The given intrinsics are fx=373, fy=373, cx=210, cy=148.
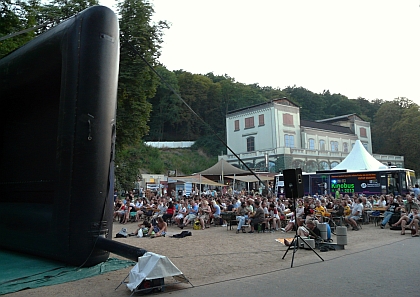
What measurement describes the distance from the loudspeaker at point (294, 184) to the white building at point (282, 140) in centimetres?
3660

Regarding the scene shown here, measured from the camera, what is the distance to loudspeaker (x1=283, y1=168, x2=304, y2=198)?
7742mm

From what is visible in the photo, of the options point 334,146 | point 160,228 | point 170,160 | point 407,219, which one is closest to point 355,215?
point 407,219

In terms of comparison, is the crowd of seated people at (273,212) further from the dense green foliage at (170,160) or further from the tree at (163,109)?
the tree at (163,109)

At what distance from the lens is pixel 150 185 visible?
3284cm

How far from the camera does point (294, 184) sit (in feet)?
25.6

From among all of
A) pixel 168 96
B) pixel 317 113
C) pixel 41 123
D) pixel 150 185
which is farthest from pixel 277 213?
pixel 317 113

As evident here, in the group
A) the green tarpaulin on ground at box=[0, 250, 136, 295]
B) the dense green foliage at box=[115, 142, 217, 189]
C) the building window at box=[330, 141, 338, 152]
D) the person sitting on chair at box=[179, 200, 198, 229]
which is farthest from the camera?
the building window at box=[330, 141, 338, 152]

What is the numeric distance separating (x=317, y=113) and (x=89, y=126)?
74.7 m

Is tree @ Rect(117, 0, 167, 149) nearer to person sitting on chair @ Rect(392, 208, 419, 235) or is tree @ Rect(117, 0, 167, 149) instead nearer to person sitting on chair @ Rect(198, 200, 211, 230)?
person sitting on chair @ Rect(198, 200, 211, 230)

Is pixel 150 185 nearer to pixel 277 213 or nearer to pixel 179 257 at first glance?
pixel 277 213

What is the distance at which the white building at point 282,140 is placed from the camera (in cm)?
4591

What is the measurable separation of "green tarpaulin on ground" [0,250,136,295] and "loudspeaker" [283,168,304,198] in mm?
3607

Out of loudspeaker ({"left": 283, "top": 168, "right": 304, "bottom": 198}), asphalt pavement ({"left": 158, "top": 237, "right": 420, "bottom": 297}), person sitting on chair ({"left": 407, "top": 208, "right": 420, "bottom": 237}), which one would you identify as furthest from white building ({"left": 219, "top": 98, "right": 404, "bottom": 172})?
asphalt pavement ({"left": 158, "top": 237, "right": 420, "bottom": 297})

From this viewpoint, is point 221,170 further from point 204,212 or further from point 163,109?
point 163,109
